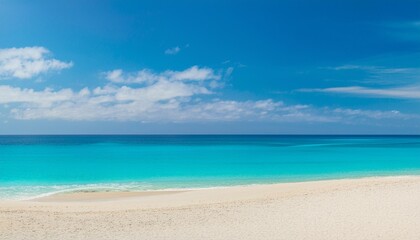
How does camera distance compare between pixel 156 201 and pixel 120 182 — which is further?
pixel 120 182

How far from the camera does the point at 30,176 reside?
31.4 metres

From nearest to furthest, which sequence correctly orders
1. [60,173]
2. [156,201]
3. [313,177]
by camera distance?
[156,201]
[313,177]
[60,173]

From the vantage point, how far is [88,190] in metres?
24.2

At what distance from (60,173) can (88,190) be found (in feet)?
35.1

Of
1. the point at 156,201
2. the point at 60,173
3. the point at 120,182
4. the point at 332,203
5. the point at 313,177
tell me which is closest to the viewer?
the point at 332,203

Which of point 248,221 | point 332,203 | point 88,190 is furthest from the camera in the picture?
point 88,190

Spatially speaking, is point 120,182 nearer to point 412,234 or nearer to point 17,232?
point 17,232

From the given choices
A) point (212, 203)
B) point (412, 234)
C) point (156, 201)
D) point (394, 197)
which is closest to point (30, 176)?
point (156, 201)

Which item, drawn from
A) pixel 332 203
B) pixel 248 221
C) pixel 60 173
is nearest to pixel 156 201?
pixel 248 221

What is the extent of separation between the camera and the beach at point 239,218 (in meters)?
11.3

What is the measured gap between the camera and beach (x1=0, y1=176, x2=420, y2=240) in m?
11.3

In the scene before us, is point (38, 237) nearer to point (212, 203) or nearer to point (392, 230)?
point (212, 203)

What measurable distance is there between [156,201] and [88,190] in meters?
7.88

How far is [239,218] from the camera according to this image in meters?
13.4
